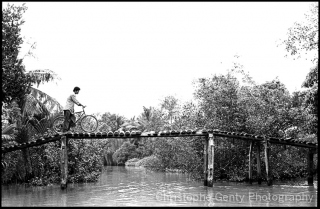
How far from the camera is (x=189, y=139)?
2441cm

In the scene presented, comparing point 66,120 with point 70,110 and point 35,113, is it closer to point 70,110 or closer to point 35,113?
point 70,110

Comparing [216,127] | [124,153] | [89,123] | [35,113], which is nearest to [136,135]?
[89,123]

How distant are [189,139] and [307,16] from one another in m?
10.4

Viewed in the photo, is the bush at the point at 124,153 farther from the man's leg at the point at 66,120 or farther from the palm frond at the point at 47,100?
the man's leg at the point at 66,120

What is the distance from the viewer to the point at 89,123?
18.4 meters

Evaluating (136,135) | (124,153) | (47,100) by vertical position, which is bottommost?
(124,153)

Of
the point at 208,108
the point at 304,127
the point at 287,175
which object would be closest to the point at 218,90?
the point at 208,108

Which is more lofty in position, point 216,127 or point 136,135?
point 216,127

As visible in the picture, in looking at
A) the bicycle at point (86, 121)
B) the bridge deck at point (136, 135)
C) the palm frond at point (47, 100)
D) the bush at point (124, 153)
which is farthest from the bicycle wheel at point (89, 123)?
the bush at point (124, 153)

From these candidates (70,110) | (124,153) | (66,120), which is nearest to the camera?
(70,110)

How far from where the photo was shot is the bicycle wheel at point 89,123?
1746 centimetres

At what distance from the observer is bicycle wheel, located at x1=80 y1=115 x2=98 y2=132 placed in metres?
17.5

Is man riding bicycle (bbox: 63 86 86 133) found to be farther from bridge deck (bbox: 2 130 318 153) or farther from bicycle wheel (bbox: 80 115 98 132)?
bicycle wheel (bbox: 80 115 98 132)

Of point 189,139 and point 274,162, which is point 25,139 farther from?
point 274,162
